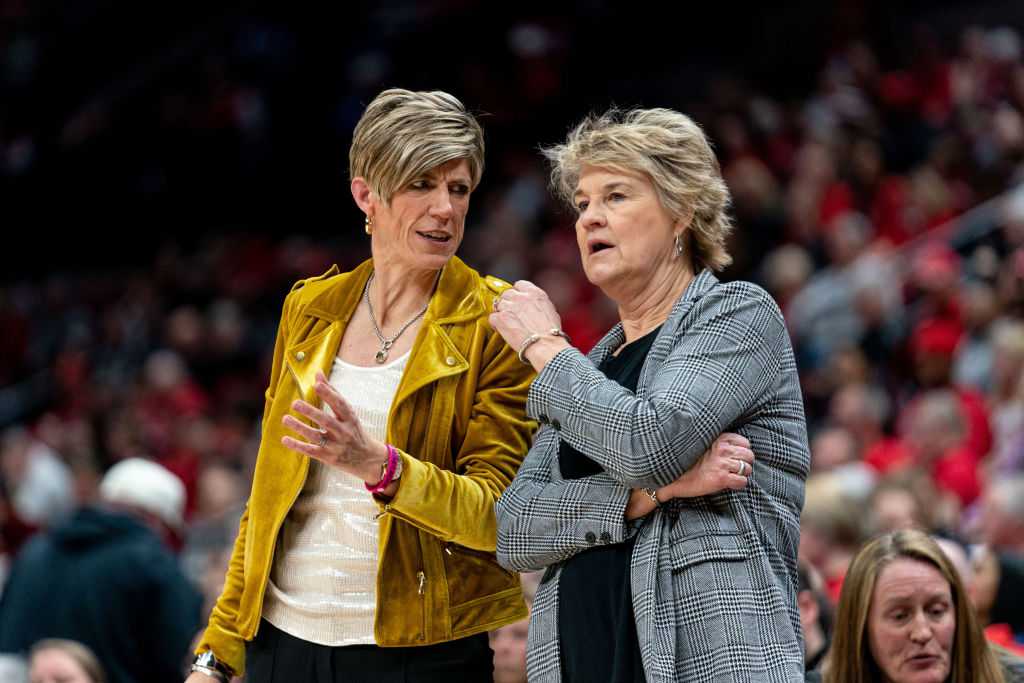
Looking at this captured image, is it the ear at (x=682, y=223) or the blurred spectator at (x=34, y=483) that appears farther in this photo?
the blurred spectator at (x=34, y=483)

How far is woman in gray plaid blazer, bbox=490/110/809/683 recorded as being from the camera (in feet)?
7.72

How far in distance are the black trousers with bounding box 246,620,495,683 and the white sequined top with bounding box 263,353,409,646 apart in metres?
0.02

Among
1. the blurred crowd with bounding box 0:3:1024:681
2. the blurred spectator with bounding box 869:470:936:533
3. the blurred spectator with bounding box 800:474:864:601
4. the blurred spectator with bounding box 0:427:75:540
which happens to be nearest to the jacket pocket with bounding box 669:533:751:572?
the blurred crowd with bounding box 0:3:1024:681

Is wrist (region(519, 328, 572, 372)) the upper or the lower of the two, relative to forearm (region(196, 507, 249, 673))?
upper

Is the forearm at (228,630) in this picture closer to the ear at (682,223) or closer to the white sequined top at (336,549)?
the white sequined top at (336,549)

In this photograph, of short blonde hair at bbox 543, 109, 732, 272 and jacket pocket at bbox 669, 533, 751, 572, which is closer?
jacket pocket at bbox 669, 533, 751, 572

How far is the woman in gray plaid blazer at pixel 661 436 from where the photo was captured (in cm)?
235

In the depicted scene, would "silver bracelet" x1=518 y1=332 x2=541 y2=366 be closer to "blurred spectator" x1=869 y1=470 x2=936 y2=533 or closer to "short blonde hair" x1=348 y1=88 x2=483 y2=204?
"short blonde hair" x1=348 y1=88 x2=483 y2=204

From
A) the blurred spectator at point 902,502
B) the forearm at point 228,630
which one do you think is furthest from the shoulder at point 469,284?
the blurred spectator at point 902,502

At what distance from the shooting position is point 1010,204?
8.05 meters

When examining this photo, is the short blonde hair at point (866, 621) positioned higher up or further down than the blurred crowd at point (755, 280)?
further down

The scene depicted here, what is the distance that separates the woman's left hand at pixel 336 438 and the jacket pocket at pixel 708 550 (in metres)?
0.51

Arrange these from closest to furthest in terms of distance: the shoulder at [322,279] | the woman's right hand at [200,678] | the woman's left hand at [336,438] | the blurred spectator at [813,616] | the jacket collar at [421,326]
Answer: the woman's left hand at [336,438] → the jacket collar at [421,326] → the woman's right hand at [200,678] → the shoulder at [322,279] → the blurred spectator at [813,616]

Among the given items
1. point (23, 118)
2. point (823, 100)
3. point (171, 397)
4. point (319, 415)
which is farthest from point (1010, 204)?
point (23, 118)
